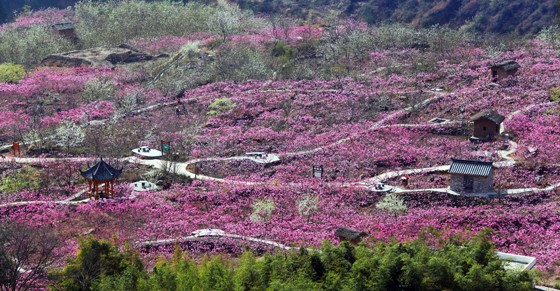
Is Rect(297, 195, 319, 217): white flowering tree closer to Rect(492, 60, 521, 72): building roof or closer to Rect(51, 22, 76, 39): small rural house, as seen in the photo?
Rect(492, 60, 521, 72): building roof

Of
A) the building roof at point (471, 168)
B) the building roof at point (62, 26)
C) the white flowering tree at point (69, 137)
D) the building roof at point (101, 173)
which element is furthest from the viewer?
the building roof at point (62, 26)

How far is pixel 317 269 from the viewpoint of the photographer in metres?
36.6

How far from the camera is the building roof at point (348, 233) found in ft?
145

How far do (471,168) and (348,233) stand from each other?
1057 centimetres

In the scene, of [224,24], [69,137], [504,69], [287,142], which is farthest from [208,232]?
[224,24]

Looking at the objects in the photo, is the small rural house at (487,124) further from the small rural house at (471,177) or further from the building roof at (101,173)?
the building roof at (101,173)

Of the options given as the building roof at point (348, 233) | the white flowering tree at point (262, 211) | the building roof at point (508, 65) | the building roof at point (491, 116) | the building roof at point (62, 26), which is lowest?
the building roof at point (62, 26)

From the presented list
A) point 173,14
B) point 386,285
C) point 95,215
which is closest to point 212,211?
point 95,215

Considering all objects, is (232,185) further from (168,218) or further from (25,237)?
(25,237)

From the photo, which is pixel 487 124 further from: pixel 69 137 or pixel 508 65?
pixel 69 137

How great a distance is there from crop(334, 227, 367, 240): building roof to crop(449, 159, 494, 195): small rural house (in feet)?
29.7

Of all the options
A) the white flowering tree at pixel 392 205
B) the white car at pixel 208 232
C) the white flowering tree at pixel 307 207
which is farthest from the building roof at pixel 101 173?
the white flowering tree at pixel 392 205

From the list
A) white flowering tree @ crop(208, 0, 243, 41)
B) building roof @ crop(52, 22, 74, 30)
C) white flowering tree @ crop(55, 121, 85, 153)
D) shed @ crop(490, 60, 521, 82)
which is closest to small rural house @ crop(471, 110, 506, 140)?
shed @ crop(490, 60, 521, 82)

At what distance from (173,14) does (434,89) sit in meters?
52.6
